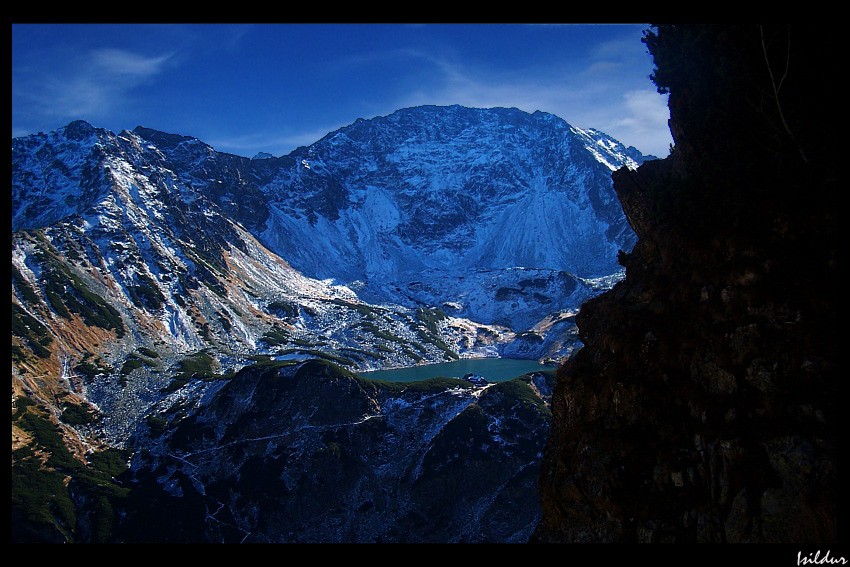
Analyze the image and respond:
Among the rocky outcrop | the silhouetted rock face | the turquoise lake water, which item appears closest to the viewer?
the silhouetted rock face

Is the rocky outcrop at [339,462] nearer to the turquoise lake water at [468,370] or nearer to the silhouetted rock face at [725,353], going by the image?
the turquoise lake water at [468,370]

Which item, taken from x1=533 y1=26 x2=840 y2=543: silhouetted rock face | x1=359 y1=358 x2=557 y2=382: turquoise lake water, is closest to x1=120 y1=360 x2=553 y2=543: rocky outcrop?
x1=359 y1=358 x2=557 y2=382: turquoise lake water

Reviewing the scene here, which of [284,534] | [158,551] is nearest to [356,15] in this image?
[158,551]

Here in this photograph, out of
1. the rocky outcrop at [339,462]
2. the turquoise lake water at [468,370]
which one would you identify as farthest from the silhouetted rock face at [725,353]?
the turquoise lake water at [468,370]

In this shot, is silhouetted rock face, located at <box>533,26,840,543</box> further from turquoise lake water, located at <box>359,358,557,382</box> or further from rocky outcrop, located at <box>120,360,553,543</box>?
turquoise lake water, located at <box>359,358,557,382</box>

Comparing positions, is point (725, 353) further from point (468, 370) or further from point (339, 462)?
point (468, 370)

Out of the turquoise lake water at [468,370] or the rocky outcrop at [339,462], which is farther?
the turquoise lake water at [468,370]
